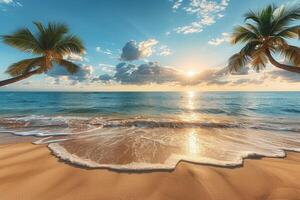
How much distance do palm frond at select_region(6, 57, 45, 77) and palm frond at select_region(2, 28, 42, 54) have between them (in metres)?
0.60

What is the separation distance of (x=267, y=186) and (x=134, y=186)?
3206mm

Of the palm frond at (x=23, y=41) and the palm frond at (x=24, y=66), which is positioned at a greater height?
the palm frond at (x=23, y=41)

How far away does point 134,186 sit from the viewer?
147 inches

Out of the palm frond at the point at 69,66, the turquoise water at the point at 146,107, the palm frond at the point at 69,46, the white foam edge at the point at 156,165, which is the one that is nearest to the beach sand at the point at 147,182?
the white foam edge at the point at 156,165

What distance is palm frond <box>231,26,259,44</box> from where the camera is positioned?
25.3 ft

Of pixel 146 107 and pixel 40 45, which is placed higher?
pixel 40 45

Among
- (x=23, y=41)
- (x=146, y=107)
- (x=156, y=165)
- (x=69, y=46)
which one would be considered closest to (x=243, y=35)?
(x=156, y=165)

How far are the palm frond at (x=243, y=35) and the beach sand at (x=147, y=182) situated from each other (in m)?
5.81

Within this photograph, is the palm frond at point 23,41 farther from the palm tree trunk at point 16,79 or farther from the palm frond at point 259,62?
the palm frond at point 259,62

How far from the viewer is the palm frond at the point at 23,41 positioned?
746 centimetres

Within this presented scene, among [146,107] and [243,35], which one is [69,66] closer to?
[243,35]

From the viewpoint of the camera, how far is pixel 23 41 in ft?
25.5

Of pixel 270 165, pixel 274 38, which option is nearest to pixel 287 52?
pixel 274 38

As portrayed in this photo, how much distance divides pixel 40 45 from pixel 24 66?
1.37 metres
